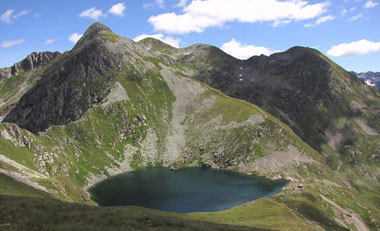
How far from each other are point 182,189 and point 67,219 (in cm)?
9786

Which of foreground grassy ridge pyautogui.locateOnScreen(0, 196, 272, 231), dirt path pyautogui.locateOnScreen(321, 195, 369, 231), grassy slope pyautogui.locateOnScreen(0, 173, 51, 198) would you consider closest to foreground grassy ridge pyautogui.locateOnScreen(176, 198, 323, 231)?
foreground grassy ridge pyautogui.locateOnScreen(0, 196, 272, 231)

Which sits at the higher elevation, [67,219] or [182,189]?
[67,219]

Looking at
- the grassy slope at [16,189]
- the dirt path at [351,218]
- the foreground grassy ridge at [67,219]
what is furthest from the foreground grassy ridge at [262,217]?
the grassy slope at [16,189]

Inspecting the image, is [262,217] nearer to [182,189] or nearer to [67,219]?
[67,219]

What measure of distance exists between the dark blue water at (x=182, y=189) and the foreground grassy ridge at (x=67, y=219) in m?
63.2

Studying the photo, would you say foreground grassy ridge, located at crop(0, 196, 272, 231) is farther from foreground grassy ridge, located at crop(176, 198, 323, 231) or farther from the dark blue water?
the dark blue water

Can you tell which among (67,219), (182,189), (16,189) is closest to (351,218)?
(182,189)

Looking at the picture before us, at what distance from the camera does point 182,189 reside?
131 metres

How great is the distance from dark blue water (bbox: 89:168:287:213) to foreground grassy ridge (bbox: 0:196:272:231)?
2487 inches

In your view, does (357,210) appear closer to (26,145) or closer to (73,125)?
(26,145)

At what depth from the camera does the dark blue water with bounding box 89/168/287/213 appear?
4348 inches

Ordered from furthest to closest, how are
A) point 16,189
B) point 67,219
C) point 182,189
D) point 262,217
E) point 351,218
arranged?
1. point 182,189
2. point 351,218
3. point 262,217
4. point 16,189
5. point 67,219

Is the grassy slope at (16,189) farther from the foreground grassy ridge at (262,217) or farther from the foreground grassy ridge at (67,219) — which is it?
the foreground grassy ridge at (262,217)

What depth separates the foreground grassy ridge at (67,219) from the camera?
34.1m
